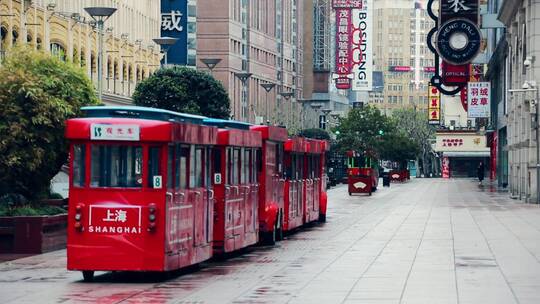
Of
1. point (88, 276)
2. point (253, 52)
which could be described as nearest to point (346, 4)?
point (253, 52)

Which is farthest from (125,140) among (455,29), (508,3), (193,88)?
(508,3)

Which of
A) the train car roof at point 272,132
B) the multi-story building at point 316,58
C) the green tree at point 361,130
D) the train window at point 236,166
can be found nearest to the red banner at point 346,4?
the multi-story building at point 316,58

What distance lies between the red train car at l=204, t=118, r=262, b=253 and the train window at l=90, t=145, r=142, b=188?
4634 millimetres

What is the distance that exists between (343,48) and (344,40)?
1321 mm

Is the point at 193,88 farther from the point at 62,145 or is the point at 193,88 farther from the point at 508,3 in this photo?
the point at 62,145

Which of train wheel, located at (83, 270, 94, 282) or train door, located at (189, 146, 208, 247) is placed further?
train door, located at (189, 146, 208, 247)

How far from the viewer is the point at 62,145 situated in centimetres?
3225

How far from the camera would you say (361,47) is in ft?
587

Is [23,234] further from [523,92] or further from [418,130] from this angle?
[418,130]

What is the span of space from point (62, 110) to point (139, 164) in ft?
29.0

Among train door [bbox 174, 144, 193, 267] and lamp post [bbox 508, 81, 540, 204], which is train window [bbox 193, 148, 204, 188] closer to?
train door [bbox 174, 144, 193, 267]

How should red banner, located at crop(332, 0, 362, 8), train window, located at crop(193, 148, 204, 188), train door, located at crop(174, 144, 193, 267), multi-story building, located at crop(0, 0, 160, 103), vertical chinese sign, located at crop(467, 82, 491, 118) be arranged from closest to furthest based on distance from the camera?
train door, located at crop(174, 144, 193, 267)
train window, located at crop(193, 148, 204, 188)
multi-story building, located at crop(0, 0, 160, 103)
vertical chinese sign, located at crop(467, 82, 491, 118)
red banner, located at crop(332, 0, 362, 8)

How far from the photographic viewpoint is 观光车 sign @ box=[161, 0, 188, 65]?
8194 centimetres

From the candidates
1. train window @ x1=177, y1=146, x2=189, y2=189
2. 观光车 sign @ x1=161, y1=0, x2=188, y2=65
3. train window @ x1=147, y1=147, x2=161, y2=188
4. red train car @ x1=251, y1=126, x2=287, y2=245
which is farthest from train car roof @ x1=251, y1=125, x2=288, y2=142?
观光车 sign @ x1=161, y1=0, x2=188, y2=65
